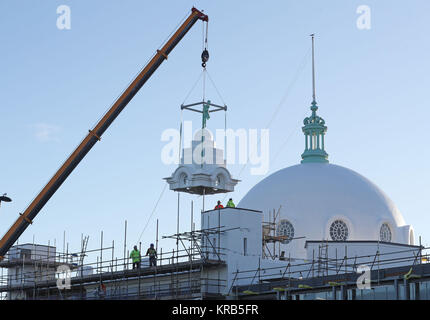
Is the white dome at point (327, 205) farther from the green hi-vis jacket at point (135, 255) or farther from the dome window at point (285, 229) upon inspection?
the green hi-vis jacket at point (135, 255)

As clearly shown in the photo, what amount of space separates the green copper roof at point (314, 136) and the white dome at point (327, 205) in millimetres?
3947

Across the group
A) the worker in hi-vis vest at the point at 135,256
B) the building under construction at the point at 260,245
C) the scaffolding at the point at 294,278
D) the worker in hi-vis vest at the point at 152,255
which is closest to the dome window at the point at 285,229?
the building under construction at the point at 260,245

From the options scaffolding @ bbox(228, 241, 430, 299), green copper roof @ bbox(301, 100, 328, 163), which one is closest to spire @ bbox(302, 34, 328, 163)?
green copper roof @ bbox(301, 100, 328, 163)

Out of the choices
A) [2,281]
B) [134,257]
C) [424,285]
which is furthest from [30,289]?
[424,285]

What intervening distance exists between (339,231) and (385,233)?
131 inches

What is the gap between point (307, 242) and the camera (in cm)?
5731

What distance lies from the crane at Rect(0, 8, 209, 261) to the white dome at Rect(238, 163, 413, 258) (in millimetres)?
13888

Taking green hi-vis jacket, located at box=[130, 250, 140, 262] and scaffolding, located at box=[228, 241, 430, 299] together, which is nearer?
scaffolding, located at box=[228, 241, 430, 299]

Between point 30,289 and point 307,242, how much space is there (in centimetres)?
1758

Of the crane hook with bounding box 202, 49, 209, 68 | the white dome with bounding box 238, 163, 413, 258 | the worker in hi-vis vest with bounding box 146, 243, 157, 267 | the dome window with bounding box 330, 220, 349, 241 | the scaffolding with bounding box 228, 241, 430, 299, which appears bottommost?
the scaffolding with bounding box 228, 241, 430, 299

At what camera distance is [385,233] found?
202 ft

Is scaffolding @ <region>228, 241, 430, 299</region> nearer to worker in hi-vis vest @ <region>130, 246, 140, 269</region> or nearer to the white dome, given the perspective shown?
worker in hi-vis vest @ <region>130, 246, 140, 269</region>

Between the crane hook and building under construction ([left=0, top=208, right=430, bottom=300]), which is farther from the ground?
the crane hook

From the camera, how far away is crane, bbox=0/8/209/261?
48969 millimetres
